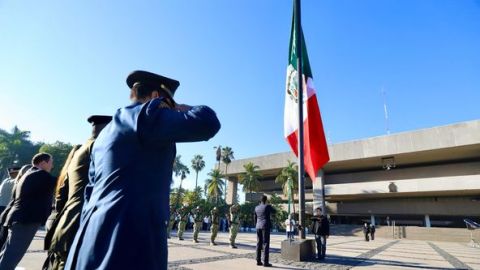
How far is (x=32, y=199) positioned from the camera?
11.3 feet

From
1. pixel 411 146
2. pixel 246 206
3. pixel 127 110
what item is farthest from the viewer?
pixel 246 206

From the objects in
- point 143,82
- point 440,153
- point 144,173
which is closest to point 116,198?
point 144,173

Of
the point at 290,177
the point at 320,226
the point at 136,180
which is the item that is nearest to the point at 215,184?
the point at 290,177

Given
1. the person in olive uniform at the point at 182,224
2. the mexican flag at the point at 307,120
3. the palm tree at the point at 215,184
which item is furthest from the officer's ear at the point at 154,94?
the palm tree at the point at 215,184

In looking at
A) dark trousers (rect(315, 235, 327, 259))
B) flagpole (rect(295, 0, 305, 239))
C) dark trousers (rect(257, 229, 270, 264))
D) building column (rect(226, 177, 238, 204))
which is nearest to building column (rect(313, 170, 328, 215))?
building column (rect(226, 177, 238, 204))

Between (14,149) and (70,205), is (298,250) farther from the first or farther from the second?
(14,149)

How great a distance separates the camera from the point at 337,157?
3725 cm

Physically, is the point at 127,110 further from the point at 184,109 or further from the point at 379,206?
the point at 379,206

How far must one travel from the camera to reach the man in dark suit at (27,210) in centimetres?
322

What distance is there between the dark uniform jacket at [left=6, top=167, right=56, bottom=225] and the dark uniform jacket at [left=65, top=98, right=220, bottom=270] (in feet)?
8.91

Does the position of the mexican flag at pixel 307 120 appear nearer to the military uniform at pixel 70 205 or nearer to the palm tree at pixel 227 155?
the military uniform at pixel 70 205

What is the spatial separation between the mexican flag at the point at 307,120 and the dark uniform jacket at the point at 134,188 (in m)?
6.82

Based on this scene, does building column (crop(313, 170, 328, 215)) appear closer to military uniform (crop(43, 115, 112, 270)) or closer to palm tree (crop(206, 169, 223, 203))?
palm tree (crop(206, 169, 223, 203))

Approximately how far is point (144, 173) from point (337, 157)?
→ 3838cm
